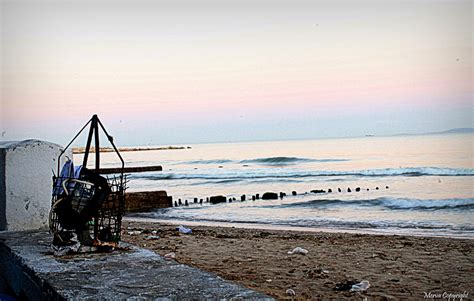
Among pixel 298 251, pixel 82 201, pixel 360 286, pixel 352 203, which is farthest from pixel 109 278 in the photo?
pixel 352 203

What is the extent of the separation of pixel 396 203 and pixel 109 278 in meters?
19.1

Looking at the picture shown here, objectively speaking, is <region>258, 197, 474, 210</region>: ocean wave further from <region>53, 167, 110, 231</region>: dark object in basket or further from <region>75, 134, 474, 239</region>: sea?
<region>53, 167, 110, 231</region>: dark object in basket

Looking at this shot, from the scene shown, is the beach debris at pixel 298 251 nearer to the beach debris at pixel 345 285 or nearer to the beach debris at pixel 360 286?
the beach debris at pixel 345 285

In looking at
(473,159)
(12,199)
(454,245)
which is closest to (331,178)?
(473,159)

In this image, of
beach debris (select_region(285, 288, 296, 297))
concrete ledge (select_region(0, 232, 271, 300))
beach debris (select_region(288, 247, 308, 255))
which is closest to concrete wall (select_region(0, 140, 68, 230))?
concrete ledge (select_region(0, 232, 271, 300))

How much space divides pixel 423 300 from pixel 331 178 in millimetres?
31049

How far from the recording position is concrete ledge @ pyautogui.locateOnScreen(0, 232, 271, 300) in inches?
122

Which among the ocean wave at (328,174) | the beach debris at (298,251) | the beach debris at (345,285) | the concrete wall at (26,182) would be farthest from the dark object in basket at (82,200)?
the ocean wave at (328,174)

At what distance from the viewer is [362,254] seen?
8.85m

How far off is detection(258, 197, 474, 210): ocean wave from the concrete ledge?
17253 millimetres

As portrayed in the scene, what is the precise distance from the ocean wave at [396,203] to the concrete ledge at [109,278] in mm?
17253

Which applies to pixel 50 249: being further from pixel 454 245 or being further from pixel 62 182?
pixel 454 245

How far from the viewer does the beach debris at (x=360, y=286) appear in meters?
5.91

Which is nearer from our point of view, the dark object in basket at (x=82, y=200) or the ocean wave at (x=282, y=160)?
the dark object in basket at (x=82, y=200)
